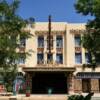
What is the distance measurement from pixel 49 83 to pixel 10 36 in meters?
37.4

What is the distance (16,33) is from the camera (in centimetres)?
2088

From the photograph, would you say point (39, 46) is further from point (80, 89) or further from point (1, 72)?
point (1, 72)

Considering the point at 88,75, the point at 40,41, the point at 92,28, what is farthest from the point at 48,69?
the point at 92,28

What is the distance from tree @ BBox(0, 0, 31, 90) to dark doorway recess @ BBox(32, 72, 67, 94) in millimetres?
35274

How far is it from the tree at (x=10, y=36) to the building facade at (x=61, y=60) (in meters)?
33.6

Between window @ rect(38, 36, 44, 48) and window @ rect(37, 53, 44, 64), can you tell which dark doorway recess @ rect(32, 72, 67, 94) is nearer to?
window @ rect(37, 53, 44, 64)

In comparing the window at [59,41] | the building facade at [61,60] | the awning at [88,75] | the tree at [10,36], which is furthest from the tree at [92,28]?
the window at [59,41]

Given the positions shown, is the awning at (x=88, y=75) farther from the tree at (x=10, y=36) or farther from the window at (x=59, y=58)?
the tree at (x=10, y=36)

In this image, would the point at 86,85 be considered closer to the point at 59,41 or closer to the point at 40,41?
the point at 59,41

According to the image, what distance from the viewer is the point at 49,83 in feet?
188

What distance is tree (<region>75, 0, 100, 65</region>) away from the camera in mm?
20891

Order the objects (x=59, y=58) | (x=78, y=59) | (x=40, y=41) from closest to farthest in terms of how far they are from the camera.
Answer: (x=78, y=59) → (x=59, y=58) → (x=40, y=41)

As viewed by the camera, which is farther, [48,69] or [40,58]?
[40,58]

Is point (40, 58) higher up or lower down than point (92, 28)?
higher up
